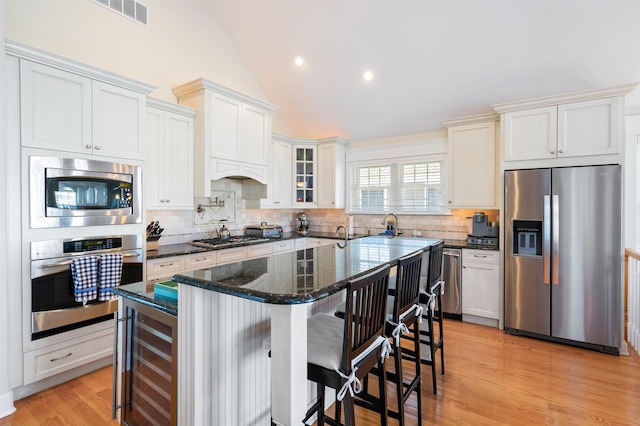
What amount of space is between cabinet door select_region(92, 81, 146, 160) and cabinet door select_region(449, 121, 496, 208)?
3643 millimetres

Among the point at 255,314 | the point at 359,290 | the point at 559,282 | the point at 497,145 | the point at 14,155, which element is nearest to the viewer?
the point at 359,290

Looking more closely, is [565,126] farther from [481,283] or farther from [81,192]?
[81,192]

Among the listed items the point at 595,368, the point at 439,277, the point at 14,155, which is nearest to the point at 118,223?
the point at 14,155

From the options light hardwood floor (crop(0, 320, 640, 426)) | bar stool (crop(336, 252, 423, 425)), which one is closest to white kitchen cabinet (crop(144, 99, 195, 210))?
light hardwood floor (crop(0, 320, 640, 426))

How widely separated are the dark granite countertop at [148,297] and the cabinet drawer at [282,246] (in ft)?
8.55

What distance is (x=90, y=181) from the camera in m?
2.64

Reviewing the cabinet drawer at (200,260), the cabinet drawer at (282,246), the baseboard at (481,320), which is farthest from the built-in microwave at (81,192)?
the baseboard at (481,320)

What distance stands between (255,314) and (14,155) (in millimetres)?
2074

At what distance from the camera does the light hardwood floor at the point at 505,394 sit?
86.6 inches

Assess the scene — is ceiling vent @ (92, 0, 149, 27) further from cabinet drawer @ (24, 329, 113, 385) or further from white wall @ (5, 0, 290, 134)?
cabinet drawer @ (24, 329, 113, 385)

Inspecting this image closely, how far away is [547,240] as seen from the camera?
341 centimetres

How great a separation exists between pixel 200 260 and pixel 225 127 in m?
1.59

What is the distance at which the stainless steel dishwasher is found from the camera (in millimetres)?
4008

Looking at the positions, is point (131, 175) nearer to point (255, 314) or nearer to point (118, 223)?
point (118, 223)
